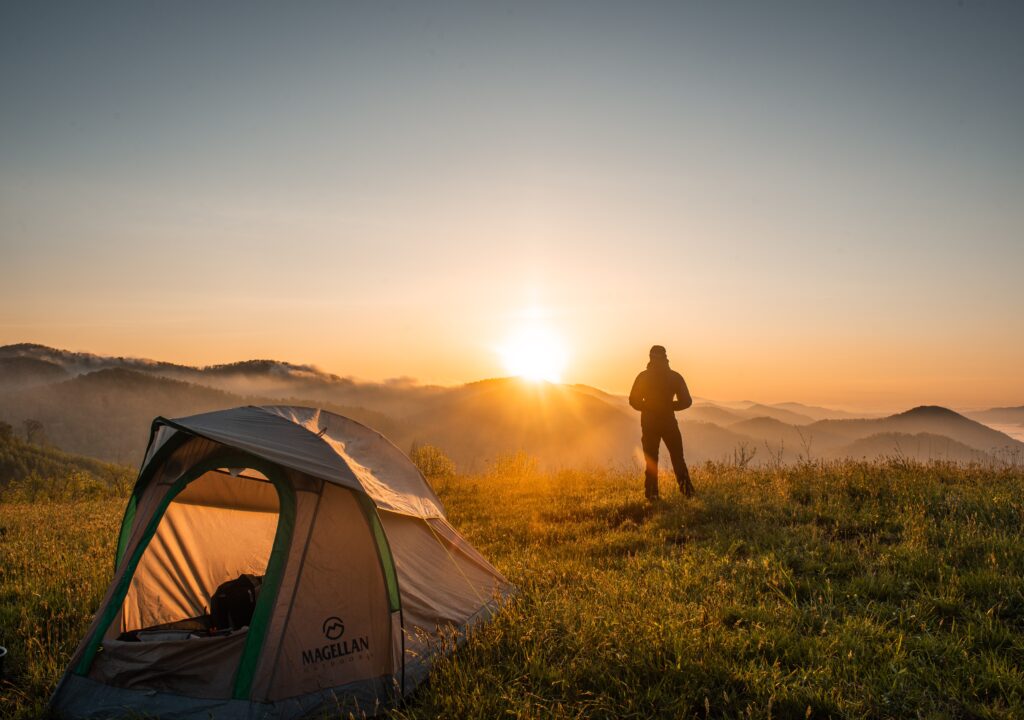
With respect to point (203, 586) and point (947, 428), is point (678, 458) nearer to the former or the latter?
point (203, 586)

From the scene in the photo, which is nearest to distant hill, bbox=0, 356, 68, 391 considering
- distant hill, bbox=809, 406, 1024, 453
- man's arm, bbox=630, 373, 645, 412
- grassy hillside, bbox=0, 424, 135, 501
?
grassy hillside, bbox=0, 424, 135, 501

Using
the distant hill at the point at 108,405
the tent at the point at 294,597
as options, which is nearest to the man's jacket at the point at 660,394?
the tent at the point at 294,597

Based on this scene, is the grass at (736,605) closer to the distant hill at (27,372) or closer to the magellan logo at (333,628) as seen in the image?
the magellan logo at (333,628)

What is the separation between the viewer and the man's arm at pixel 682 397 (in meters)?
11.3

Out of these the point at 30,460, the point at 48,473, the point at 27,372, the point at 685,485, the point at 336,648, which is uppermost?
the point at 27,372

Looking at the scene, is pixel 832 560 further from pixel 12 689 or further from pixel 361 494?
pixel 12 689

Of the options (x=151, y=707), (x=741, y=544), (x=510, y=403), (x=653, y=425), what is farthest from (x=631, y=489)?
(x=510, y=403)

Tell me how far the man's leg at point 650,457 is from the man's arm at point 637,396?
0.48 metres

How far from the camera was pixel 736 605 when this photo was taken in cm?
598

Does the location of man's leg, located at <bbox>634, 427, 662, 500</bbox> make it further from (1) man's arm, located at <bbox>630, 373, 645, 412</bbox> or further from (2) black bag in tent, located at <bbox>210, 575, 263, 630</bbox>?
(2) black bag in tent, located at <bbox>210, 575, 263, 630</bbox>

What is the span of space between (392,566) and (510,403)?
151556 mm

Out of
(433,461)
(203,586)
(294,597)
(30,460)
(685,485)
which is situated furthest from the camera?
(30,460)

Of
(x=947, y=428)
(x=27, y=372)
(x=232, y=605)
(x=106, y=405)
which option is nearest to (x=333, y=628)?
(x=232, y=605)

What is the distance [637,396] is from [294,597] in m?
7.86
